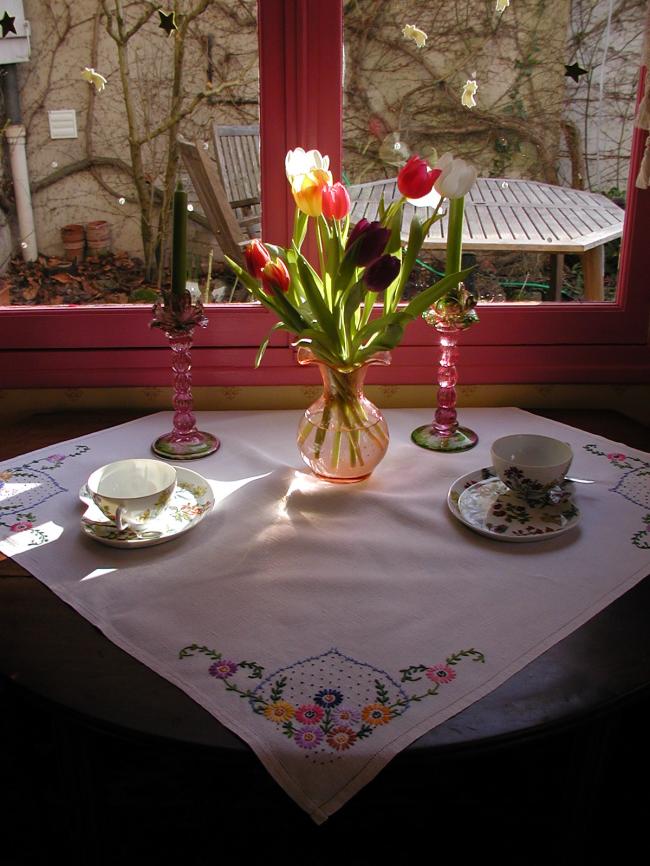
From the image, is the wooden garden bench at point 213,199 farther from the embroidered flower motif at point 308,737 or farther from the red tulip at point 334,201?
the embroidered flower motif at point 308,737

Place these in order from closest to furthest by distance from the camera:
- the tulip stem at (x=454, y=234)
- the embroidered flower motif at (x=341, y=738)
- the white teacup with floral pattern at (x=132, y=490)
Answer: the embroidered flower motif at (x=341, y=738)
the white teacup with floral pattern at (x=132, y=490)
the tulip stem at (x=454, y=234)

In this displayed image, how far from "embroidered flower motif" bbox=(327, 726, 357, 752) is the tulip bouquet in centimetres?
55

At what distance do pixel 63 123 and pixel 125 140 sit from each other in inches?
4.5

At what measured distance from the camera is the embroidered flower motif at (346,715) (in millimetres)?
755

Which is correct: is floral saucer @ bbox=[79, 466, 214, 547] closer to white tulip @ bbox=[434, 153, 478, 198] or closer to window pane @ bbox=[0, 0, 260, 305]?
window pane @ bbox=[0, 0, 260, 305]

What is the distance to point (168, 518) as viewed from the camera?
1.08 m

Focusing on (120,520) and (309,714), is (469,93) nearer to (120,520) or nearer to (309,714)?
(120,520)

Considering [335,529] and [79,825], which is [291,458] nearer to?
[335,529]

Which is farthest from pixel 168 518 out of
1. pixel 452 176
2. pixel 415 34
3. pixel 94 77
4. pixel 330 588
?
pixel 415 34

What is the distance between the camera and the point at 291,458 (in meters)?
1.31

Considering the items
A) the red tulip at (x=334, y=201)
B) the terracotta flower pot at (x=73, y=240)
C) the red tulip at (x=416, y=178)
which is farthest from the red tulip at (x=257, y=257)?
the terracotta flower pot at (x=73, y=240)

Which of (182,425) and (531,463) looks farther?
(182,425)

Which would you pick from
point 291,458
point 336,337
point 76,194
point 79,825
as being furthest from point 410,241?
point 79,825

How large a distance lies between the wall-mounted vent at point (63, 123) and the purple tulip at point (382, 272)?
73 cm
